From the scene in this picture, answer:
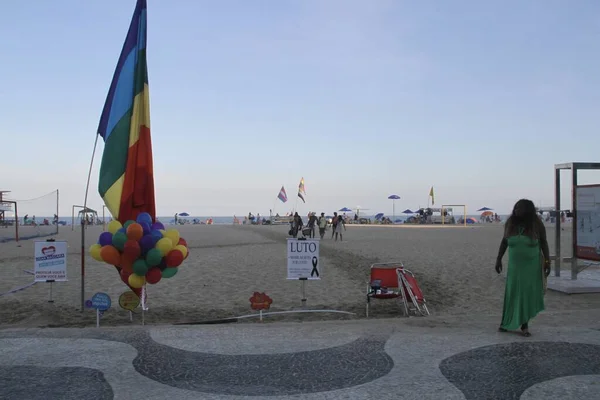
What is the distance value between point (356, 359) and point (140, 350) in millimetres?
2362

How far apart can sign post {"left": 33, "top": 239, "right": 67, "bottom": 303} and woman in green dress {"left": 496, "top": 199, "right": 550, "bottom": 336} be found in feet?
23.9

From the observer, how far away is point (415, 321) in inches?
283

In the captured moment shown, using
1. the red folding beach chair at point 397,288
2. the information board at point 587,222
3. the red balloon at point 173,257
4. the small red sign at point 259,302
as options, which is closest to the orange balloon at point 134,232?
the red balloon at point 173,257

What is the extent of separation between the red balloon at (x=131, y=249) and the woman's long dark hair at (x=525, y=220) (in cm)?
471

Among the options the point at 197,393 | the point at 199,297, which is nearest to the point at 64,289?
the point at 199,297

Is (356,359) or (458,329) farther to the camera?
(458,329)

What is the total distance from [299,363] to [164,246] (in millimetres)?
2642

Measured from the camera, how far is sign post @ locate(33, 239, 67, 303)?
8.88m

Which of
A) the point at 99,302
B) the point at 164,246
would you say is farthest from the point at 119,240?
the point at 99,302

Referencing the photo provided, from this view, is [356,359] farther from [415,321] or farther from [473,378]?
[415,321]

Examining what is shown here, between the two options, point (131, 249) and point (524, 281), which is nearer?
point (524, 281)

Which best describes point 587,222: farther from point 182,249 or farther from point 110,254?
point 110,254

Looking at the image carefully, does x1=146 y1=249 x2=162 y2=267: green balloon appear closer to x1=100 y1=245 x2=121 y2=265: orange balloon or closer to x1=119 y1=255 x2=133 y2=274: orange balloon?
x1=119 y1=255 x2=133 y2=274: orange balloon

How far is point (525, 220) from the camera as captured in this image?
618cm
